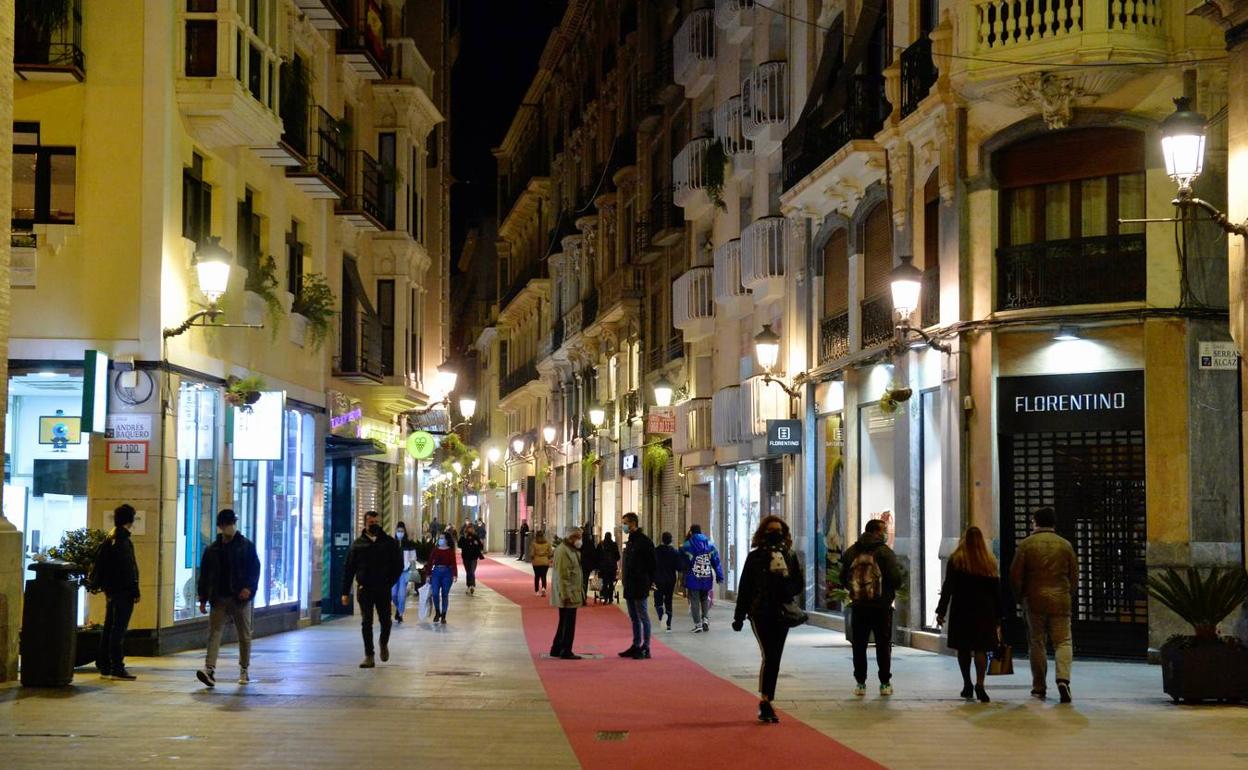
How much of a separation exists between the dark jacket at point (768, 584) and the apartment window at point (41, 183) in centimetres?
1084

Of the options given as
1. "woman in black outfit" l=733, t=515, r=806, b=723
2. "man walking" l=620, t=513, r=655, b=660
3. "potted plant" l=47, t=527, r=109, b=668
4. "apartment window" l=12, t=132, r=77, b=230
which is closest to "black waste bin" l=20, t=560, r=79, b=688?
"potted plant" l=47, t=527, r=109, b=668

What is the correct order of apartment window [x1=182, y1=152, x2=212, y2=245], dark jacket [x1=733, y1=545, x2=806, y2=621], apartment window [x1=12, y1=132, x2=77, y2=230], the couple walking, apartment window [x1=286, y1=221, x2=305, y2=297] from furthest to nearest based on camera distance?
apartment window [x1=286, y1=221, x2=305, y2=297]
apartment window [x1=182, y1=152, x2=212, y2=245]
the couple walking
apartment window [x1=12, y1=132, x2=77, y2=230]
dark jacket [x1=733, y1=545, x2=806, y2=621]

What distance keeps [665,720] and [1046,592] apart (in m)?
4.34

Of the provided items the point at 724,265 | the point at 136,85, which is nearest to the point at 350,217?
the point at 724,265

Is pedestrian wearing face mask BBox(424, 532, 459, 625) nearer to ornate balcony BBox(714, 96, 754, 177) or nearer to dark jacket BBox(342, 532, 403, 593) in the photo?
dark jacket BBox(342, 532, 403, 593)

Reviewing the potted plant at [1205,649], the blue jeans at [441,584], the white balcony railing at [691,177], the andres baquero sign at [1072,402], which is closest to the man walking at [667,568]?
the blue jeans at [441,584]

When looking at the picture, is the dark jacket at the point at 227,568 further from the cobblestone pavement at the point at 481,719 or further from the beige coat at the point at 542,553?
the beige coat at the point at 542,553

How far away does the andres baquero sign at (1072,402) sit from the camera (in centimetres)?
2230

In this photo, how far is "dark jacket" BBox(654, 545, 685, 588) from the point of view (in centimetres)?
2880

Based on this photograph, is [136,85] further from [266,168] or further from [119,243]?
[266,168]

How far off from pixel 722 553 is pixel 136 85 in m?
20.6

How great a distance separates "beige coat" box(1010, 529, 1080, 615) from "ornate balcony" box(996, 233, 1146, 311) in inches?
229

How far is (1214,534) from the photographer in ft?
70.5

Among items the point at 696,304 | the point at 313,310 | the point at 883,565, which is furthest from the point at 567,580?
the point at 696,304
